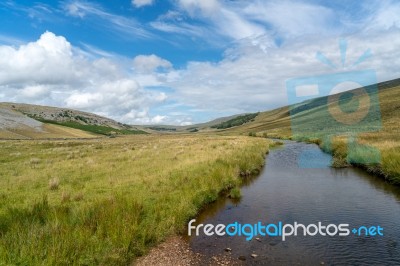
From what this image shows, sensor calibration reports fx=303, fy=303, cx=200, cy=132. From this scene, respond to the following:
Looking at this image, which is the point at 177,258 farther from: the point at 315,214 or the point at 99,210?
the point at 315,214

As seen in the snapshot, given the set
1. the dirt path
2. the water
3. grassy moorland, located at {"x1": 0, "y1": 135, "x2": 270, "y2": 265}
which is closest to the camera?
grassy moorland, located at {"x1": 0, "y1": 135, "x2": 270, "y2": 265}

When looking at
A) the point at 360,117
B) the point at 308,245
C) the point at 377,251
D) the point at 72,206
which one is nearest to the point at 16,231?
the point at 72,206

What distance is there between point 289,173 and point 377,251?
15.3 meters

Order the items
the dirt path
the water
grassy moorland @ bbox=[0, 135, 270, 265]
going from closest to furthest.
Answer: grassy moorland @ bbox=[0, 135, 270, 265] → the dirt path → the water

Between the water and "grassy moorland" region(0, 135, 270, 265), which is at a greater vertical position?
"grassy moorland" region(0, 135, 270, 265)

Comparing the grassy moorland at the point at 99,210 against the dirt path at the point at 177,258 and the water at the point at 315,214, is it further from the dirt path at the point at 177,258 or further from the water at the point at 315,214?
the water at the point at 315,214

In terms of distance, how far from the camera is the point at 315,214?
14219 millimetres

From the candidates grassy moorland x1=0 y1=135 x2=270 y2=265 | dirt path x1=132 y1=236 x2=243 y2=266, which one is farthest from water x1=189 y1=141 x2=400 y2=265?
grassy moorland x1=0 y1=135 x2=270 y2=265

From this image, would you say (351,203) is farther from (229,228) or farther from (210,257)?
(210,257)

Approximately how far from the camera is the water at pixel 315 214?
10.2 metres

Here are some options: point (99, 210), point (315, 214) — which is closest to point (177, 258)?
point (99, 210)

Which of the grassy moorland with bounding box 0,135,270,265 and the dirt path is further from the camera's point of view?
the dirt path

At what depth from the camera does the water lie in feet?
33.4

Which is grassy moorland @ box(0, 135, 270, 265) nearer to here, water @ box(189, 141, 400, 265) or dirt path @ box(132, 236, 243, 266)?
dirt path @ box(132, 236, 243, 266)
